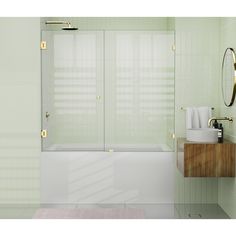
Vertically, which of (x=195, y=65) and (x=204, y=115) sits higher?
(x=195, y=65)

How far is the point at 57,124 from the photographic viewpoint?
13.5ft

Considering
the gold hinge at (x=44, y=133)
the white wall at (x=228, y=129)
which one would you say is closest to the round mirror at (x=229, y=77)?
the white wall at (x=228, y=129)

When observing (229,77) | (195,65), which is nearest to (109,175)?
(195,65)

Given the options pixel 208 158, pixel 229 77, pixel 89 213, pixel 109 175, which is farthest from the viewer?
pixel 109 175

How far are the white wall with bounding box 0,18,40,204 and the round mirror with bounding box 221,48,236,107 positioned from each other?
1.81 m

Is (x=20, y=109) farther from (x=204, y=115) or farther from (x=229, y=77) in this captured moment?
(x=229, y=77)

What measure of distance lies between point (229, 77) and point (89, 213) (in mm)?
1824

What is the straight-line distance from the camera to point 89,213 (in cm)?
388

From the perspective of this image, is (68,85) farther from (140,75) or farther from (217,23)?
(217,23)

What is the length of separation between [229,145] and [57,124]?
1693 millimetres
